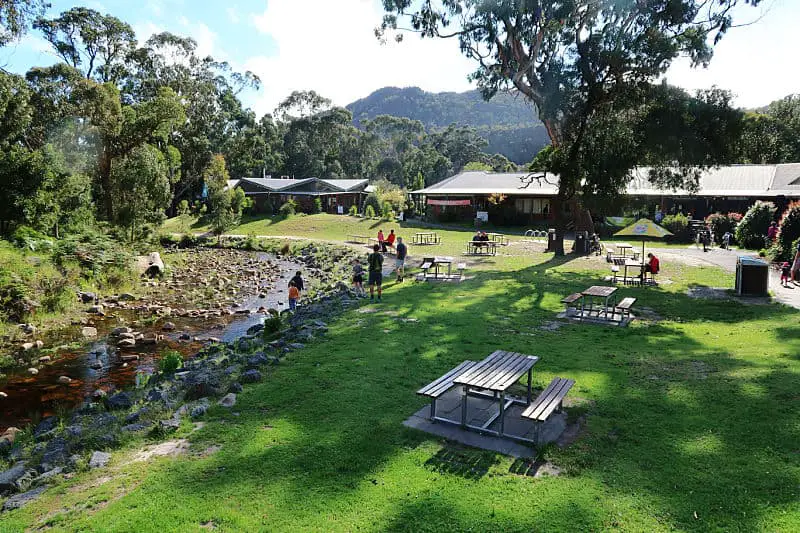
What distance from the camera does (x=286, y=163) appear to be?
73812mm

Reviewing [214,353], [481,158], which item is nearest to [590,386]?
[214,353]

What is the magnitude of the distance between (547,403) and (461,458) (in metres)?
1.19

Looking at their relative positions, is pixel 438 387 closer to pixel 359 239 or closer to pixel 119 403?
pixel 119 403

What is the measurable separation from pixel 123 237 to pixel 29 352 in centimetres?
1441

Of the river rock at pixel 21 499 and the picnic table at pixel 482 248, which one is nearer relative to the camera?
the river rock at pixel 21 499

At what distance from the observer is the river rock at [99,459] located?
5520mm

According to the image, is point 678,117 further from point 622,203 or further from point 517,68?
point 517,68

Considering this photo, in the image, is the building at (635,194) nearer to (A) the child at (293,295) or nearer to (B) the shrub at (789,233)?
(B) the shrub at (789,233)

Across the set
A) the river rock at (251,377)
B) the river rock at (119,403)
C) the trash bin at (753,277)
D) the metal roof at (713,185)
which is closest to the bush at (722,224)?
the metal roof at (713,185)

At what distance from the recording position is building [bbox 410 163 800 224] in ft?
104

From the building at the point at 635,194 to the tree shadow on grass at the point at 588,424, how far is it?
16.4 metres

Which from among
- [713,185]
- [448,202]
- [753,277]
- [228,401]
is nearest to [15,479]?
[228,401]

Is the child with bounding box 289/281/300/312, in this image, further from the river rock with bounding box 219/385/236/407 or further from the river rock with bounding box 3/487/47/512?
the river rock with bounding box 3/487/47/512

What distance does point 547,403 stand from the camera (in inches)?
230
